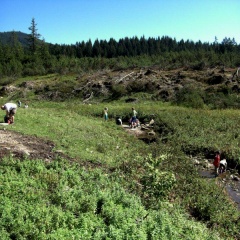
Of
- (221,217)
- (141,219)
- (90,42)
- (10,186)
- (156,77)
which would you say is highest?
(90,42)

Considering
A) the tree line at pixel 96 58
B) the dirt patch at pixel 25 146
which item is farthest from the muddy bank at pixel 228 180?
the tree line at pixel 96 58

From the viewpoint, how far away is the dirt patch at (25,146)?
563 inches

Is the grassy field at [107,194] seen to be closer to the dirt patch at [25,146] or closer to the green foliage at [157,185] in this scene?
the green foliage at [157,185]

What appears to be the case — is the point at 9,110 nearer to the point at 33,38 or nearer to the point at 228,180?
the point at 228,180

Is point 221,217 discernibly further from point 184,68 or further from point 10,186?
point 184,68

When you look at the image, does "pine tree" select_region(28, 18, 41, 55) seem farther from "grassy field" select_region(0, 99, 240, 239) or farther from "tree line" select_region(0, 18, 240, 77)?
"grassy field" select_region(0, 99, 240, 239)

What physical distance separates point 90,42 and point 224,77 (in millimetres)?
107347

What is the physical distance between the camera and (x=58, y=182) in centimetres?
1195

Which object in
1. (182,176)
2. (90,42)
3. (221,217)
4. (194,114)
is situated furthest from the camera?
(90,42)

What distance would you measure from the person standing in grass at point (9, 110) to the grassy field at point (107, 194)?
0.62 metres

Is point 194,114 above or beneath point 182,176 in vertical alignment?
above

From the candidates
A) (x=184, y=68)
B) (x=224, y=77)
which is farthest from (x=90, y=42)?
(x=224, y=77)

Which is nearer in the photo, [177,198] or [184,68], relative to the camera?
[177,198]

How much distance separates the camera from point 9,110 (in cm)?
1916
